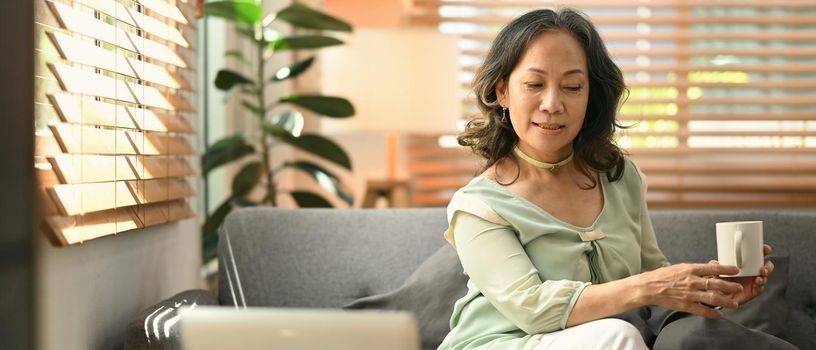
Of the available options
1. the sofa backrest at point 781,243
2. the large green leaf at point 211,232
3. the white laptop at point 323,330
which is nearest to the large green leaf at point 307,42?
the large green leaf at point 211,232

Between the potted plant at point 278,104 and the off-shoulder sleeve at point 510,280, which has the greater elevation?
the potted plant at point 278,104

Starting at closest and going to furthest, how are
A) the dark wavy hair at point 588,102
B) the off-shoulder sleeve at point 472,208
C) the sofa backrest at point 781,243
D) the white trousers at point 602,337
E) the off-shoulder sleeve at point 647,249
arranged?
the white trousers at point 602,337, the off-shoulder sleeve at point 472,208, the dark wavy hair at point 588,102, the off-shoulder sleeve at point 647,249, the sofa backrest at point 781,243

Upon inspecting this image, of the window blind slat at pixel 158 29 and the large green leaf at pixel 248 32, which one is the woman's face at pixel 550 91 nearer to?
the window blind slat at pixel 158 29

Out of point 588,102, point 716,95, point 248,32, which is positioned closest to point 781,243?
point 588,102

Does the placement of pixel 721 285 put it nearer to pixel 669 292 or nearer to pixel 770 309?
pixel 669 292

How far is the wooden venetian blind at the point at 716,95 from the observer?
484 centimetres

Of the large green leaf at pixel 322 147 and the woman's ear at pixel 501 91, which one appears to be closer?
the woman's ear at pixel 501 91

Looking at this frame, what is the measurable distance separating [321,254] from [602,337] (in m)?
1.06

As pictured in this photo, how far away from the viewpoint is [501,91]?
6.40ft

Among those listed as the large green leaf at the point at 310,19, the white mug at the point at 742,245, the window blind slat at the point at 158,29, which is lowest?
the white mug at the point at 742,245

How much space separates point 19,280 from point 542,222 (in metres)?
1.47

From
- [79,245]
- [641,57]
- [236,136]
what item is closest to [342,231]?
[79,245]

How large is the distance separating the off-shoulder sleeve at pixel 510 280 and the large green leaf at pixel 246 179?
6.63 ft

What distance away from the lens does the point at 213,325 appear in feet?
3.31
